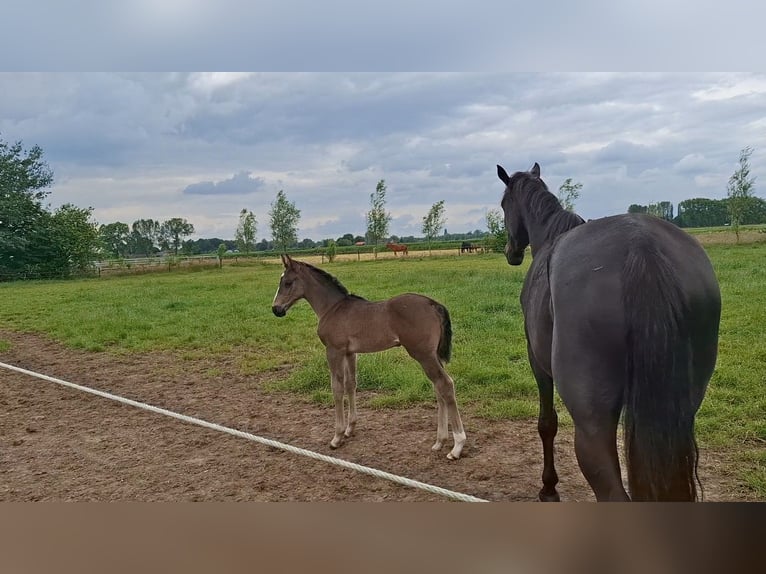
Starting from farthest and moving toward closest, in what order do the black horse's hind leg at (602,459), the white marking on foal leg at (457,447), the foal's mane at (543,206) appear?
1. the white marking on foal leg at (457,447)
2. the foal's mane at (543,206)
3. the black horse's hind leg at (602,459)

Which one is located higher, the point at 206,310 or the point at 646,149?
the point at 646,149

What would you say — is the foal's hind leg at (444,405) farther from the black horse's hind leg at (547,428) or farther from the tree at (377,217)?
the tree at (377,217)

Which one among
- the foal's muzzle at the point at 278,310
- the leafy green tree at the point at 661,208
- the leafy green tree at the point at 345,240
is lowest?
the foal's muzzle at the point at 278,310

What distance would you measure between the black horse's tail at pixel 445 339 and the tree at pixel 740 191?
1.41 metres

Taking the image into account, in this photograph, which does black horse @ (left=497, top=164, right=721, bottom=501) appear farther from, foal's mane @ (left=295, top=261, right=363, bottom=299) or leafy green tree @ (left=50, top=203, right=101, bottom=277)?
leafy green tree @ (left=50, top=203, right=101, bottom=277)

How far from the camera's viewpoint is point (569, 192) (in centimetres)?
248

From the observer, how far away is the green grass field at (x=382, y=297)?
2400 mm

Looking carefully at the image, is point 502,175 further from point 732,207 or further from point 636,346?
point 732,207

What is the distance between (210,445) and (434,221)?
4.97 feet

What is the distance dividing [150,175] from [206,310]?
73 centimetres

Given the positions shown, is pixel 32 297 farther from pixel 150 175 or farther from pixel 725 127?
pixel 725 127

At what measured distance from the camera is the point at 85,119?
2750mm

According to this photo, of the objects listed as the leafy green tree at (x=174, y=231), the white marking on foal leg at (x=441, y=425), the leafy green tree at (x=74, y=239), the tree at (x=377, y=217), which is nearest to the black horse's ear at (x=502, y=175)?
the tree at (x=377, y=217)

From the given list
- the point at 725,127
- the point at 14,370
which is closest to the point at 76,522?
the point at 14,370
